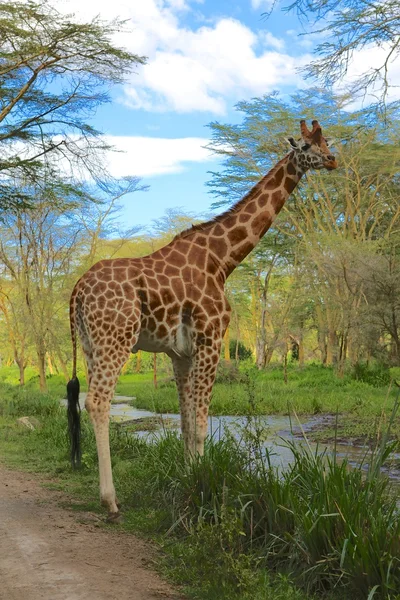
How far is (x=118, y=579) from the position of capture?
404 cm

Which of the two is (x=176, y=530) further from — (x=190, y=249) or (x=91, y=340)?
(x=190, y=249)

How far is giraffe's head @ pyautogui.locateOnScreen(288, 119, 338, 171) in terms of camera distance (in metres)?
5.91

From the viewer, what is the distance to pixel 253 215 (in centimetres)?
622

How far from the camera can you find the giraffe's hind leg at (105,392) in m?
5.28

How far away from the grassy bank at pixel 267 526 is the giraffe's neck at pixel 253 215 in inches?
67.9

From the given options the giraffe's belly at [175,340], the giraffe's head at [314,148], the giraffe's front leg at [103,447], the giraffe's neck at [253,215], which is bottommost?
the giraffe's front leg at [103,447]

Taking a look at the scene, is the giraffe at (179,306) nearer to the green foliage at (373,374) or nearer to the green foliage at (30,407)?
the green foliage at (30,407)

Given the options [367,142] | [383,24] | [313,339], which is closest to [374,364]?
[367,142]

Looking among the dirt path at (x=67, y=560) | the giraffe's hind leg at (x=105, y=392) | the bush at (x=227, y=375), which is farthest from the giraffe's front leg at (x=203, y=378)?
the bush at (x=227, y=375)

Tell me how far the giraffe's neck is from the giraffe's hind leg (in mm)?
1208

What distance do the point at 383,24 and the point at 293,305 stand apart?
17.7 meters

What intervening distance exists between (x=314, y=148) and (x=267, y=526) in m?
3.13

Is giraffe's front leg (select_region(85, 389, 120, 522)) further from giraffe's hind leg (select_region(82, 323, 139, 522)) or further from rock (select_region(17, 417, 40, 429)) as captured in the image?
rock (select_region(17, 417, 40, 429))

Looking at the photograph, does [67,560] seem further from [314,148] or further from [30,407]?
[30,407]
